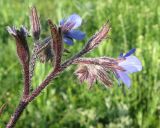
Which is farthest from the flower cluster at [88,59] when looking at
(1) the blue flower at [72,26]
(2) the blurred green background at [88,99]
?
(2) the blurred green background at [88,99]

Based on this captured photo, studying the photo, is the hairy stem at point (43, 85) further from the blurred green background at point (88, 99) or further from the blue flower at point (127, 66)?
the blurred green background at point (88, 99)

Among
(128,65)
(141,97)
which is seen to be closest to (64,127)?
(141,97)

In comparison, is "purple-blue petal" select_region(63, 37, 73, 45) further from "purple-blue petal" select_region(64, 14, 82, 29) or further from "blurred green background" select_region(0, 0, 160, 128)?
"blurred green background" select_region(0, 0, 160, 128)

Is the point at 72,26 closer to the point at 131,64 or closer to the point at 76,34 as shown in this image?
the point at 76,34

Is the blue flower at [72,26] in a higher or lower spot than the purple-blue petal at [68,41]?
higher

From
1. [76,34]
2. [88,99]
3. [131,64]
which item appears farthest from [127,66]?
[88,99]

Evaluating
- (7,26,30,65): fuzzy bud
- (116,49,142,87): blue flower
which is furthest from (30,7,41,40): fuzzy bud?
(116,49,142,87): blue flower

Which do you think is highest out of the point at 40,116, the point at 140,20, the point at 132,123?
the point at 140,20

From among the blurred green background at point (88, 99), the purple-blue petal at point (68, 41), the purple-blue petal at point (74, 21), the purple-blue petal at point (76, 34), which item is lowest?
the blurred green background at point (88, 99)

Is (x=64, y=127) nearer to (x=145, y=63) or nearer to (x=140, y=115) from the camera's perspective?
(x=140, y=115)
